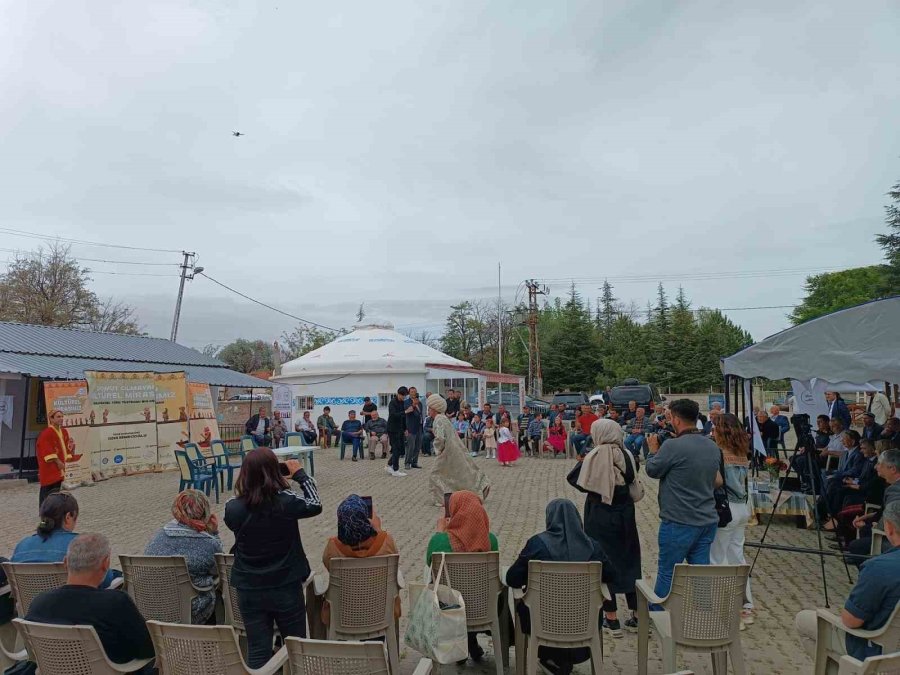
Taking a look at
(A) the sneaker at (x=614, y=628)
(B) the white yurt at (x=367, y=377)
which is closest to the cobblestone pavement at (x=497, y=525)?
(A) the sneaker at (x=614, y=628)

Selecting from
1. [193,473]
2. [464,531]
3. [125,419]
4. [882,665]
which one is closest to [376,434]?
[125,419]

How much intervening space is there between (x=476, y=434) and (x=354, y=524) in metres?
14.2

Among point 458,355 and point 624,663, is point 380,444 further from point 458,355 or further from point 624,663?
point 458,355

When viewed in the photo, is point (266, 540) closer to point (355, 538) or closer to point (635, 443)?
point (355, 538)

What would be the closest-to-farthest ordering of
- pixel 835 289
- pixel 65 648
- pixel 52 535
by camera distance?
pixel 65 648, pixel 52 535, pixel 835 289

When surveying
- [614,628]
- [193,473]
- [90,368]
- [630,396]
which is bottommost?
[614,628]

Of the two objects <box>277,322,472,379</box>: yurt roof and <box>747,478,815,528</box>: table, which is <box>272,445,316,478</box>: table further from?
<box>277,322,472,379</box>: yurt roof

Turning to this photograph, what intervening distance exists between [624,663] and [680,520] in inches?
39.2

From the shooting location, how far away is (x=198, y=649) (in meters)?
2.62

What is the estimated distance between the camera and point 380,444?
56.9ft

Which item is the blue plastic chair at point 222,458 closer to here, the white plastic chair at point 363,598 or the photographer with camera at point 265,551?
the white plastic chair at point 363,598

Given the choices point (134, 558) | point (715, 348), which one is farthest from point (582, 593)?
point (715, 348)

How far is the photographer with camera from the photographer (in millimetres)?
3146

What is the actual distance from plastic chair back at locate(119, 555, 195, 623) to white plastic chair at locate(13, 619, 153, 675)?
2.71ft
